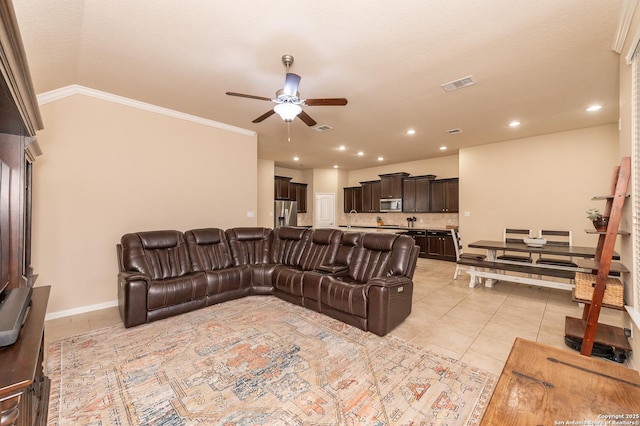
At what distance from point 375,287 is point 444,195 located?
5.48m

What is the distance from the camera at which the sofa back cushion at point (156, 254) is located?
3379 mm

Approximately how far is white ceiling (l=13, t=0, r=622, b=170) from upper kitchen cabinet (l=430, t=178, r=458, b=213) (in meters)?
2.93

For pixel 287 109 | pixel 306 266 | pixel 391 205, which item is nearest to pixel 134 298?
pixel 306 266

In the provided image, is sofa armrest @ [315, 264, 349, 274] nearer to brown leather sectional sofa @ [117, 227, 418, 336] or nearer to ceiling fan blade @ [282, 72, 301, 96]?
brown leather sectional sofa @ [117, 227, 418, 336]

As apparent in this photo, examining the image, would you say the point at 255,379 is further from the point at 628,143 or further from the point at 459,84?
the point at 459,84

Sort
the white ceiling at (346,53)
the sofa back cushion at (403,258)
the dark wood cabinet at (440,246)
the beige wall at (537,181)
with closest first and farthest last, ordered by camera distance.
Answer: the white ceiling at (346,53) → the sofa back cushion at (403,258) → the beige wall at (537,181) → the dark wood cabinet at (440,246)

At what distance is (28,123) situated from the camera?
1.52 metres

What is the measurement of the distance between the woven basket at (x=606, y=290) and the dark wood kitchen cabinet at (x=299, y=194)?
Result: 23.4ft

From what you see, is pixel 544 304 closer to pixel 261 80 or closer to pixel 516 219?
pixel 516 219

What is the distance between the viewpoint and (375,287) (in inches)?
112

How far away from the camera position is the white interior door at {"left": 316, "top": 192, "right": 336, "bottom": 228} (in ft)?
30.9

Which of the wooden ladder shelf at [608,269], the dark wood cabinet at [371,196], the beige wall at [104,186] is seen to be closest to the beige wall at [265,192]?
the beige wall at [104,186]

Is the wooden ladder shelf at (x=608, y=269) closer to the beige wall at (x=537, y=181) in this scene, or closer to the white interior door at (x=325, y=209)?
the beige wall at (x=537, y=181)

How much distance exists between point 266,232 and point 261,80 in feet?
8.48
